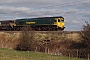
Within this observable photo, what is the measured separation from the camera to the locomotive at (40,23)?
6481 cm

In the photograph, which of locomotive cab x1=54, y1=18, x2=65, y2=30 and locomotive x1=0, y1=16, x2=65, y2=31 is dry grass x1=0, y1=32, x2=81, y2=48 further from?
locomotive cab x1=54, y1=18, x2=65, y2=30

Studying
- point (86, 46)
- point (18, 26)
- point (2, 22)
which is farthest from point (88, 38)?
point (2, 22)

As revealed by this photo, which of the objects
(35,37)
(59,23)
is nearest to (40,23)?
(59,23)

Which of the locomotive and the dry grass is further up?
the locomotive

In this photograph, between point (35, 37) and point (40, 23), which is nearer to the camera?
point (35, 37)

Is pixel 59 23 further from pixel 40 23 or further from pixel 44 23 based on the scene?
pixel 40 23

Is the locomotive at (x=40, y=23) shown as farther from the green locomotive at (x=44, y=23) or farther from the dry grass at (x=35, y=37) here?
the dry grass at (x=35, y=37)

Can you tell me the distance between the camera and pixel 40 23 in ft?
222

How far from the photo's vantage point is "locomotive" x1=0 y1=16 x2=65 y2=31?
213 ft

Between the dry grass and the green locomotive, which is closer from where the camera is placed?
the dry grass

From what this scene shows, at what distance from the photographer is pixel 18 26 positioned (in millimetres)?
71688

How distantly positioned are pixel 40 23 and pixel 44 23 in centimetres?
142

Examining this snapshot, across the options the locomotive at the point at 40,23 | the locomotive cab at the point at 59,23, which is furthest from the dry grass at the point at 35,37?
the locomotive cab at the point at 59,23

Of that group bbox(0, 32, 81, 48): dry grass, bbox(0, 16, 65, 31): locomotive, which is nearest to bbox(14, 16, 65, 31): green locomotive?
bbox(0, 16, 65, 31): locomotive
